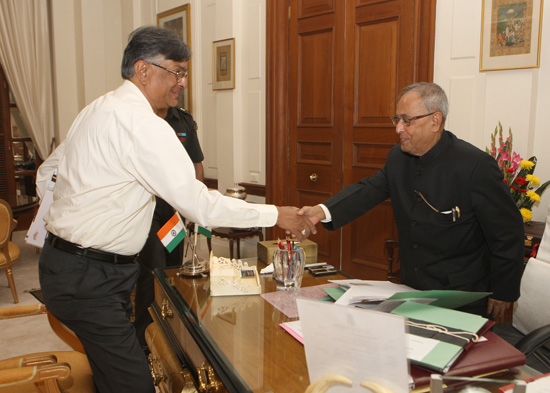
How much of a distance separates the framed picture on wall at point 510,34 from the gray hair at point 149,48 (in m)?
2.32

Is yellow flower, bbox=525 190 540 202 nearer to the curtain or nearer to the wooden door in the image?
the wooden door

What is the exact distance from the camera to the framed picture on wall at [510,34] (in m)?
3.09

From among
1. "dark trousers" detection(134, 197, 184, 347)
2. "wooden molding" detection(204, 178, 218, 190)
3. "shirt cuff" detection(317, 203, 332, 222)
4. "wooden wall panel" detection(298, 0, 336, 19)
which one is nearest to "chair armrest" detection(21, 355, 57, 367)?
"shirt cuff" detection(317, 203, 332, 222)

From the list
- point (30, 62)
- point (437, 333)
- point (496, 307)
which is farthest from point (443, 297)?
point (30, 62)

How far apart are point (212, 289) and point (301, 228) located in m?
0.64

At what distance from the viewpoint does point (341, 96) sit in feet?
14.7

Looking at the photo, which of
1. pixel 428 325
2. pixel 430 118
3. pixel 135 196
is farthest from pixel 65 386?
pixel 430 118

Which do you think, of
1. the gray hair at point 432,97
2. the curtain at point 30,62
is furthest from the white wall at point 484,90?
the curtain at point 30,62

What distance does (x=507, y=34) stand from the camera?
10.6ft

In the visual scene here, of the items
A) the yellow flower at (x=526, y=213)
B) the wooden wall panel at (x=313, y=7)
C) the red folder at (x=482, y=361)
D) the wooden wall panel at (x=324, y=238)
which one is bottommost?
the wooden wall panel at (x=324, y=238)

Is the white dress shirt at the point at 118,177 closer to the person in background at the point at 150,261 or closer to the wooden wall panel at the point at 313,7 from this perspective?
the person in background at the point at 150,261

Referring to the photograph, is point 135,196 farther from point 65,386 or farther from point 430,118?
point 430,118

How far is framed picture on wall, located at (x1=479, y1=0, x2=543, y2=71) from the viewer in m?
3.09

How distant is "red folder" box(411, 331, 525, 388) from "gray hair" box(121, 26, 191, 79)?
1494mm
